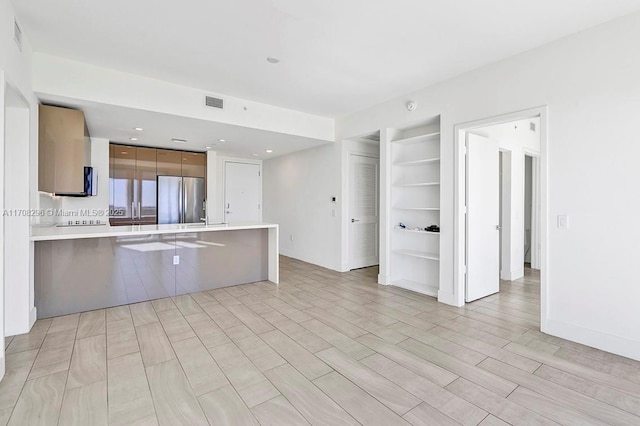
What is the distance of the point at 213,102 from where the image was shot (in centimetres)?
418

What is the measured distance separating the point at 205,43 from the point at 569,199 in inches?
145

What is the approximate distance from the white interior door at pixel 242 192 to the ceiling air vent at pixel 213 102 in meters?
3.26

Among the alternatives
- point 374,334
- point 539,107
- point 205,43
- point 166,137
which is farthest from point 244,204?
point 539,107

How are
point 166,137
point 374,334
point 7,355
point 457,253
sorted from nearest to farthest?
point 7,355, point 374,334, point 457,253, point 166,137

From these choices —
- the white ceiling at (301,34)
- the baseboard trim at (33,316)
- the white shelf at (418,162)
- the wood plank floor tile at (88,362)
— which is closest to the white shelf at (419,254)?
the white shelf at (418,162)

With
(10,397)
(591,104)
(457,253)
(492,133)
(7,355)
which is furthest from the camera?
(492,133)

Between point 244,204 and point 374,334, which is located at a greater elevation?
point 244,204

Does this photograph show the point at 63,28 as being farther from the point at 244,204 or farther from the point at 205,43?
the point at 244,204

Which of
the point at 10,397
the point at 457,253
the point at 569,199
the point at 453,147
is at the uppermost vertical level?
the point at 453,147

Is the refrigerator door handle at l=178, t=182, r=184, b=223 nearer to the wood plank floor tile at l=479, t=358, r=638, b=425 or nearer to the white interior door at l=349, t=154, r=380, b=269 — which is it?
the white interior door at l=349, t=154, r=380, b=269

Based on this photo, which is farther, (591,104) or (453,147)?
(453,147)

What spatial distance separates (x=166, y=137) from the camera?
5219 millimetres

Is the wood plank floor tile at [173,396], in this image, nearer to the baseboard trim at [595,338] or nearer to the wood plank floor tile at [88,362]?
the wood plank floor tile at [88,362]

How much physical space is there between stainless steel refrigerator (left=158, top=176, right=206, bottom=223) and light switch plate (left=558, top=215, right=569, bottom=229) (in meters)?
6.07
